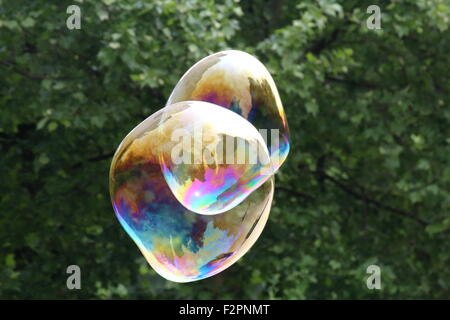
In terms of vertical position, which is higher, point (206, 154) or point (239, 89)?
point (239, 89)

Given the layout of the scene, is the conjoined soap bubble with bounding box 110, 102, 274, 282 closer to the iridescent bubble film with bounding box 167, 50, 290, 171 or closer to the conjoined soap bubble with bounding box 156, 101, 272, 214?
the conjoined soap bubble with bounding box 156, 101, 272, 214

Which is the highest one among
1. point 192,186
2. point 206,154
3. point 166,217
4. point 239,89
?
point 239,89

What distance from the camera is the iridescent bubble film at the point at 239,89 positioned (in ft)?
14.7

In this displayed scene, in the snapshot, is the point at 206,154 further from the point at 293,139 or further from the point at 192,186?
the point at 293,139

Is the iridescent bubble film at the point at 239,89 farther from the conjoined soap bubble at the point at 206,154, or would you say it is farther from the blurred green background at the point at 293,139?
the blurred green background at the point at 293,139

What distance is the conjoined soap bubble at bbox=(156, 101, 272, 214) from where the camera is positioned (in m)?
3.92

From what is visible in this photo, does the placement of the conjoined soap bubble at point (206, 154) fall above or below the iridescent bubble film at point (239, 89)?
below

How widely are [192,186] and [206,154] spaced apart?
0.50 ft

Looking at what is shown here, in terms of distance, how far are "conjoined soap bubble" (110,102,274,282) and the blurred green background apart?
1744 millimetres

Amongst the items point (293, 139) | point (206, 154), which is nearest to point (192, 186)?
point (206, 154)

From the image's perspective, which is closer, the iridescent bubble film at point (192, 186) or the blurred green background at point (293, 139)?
the iridescent bubble film at point (192, 186)

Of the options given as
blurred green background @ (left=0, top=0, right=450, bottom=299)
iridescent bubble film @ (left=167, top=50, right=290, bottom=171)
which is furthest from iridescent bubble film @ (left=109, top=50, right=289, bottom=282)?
blurred green background @ (left=0, top=0, right=450, bottom=299)

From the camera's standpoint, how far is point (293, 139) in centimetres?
639

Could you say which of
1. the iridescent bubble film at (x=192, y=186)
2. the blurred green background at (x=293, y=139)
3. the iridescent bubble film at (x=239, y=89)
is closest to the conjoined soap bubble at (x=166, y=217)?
the iridescent bubble film at (x=192, y=186)
